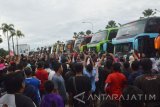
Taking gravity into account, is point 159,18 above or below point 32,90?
above

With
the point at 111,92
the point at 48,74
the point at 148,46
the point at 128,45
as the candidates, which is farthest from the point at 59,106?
the point at 128,45

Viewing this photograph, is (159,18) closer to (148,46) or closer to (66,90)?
(148,46)

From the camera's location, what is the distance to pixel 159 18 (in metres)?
23.0

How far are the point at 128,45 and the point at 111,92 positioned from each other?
48.5 feet

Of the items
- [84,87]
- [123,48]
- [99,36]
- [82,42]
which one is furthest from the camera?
[82,42]

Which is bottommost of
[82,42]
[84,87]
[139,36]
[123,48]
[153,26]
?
[84,87]

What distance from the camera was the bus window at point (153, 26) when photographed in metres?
22.4

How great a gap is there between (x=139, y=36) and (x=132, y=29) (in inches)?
74.2

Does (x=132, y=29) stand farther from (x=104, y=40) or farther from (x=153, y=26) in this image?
(x=104, y=40)

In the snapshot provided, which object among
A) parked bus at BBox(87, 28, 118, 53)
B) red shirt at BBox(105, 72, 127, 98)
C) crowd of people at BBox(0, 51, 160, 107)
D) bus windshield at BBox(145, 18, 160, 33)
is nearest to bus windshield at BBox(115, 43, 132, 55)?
bus windshield at BBox(145, 18, 160, 33)

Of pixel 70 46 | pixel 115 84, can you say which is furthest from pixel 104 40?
pixel 115 84

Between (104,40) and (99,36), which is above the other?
(99,36)

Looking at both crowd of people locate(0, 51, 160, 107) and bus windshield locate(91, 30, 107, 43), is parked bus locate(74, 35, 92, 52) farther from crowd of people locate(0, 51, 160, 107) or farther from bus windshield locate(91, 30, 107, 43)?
crowd of people locate(0, 51, 160, 107)

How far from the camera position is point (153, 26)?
2258cm
